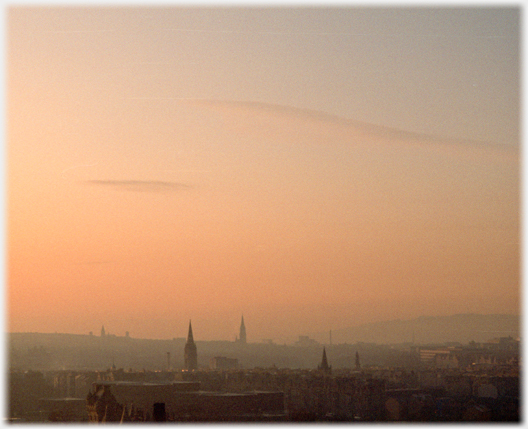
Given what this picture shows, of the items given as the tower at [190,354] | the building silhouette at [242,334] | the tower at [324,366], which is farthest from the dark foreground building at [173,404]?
the building silhouette at [242,334]

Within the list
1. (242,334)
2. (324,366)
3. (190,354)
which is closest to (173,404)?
(190,354)

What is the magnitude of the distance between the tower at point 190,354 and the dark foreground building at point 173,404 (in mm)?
508

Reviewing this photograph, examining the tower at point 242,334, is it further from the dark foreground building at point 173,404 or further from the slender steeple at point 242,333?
the dark foreground building at point 173,404

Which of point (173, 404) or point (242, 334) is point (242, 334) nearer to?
point (242, 334)

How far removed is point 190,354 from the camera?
1416 cm

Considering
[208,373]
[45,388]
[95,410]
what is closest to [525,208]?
[95,410]

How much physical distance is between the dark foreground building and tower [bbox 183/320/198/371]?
0.51 metres

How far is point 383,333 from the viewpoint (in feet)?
38.3

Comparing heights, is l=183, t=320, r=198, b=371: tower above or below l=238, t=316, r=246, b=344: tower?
below

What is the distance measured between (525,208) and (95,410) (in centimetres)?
758

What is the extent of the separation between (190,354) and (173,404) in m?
0.99

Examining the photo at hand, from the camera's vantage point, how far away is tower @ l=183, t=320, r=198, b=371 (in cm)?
1243

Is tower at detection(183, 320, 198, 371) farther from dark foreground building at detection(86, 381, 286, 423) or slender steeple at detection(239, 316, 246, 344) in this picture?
slender steeple at detection(239, 316, 246, 344)

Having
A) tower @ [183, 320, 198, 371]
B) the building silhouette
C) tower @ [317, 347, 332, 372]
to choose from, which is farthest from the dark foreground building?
the building silhouette
